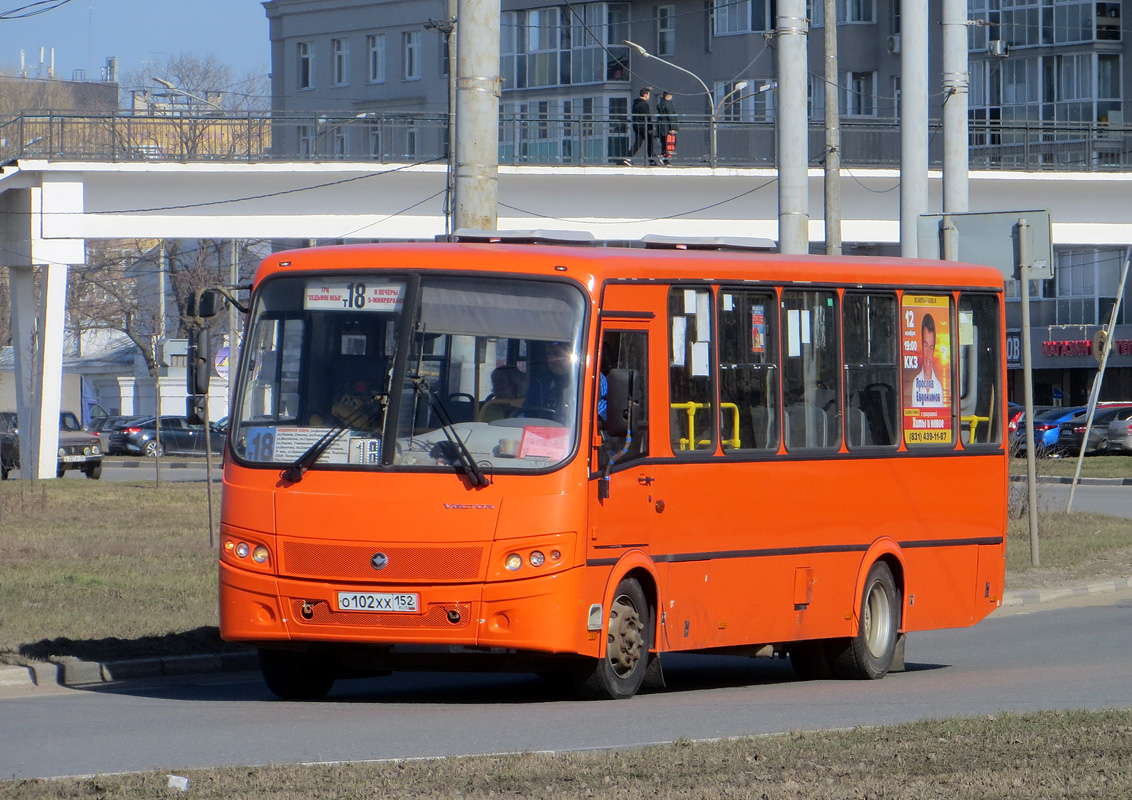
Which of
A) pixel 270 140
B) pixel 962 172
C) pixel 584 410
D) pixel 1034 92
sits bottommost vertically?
pixel 584 410

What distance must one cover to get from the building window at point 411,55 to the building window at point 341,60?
2720 millimetres

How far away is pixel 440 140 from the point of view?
36938 millimetres

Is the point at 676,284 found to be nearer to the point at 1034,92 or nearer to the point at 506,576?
the point at 506,576

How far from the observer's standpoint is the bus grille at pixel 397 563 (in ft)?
34.2

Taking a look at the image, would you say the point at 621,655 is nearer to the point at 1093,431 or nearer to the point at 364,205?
the point at 364,205

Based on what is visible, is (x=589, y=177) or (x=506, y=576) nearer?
(x=506, y=576)

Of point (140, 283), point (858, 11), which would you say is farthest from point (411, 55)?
point (140, 283)

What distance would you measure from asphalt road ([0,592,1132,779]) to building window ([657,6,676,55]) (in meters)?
60.2

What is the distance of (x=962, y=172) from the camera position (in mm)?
23719

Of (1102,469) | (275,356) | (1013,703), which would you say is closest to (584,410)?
(275,356)

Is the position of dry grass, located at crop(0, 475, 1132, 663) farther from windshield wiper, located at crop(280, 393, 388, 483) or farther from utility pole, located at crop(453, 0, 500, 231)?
utility pole, located at crop(453, 0, 500, 231)

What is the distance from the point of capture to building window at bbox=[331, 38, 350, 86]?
262ft

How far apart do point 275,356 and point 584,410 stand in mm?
1919

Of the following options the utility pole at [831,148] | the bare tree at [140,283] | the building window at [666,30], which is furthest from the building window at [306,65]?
the utility pole at [831,148]
